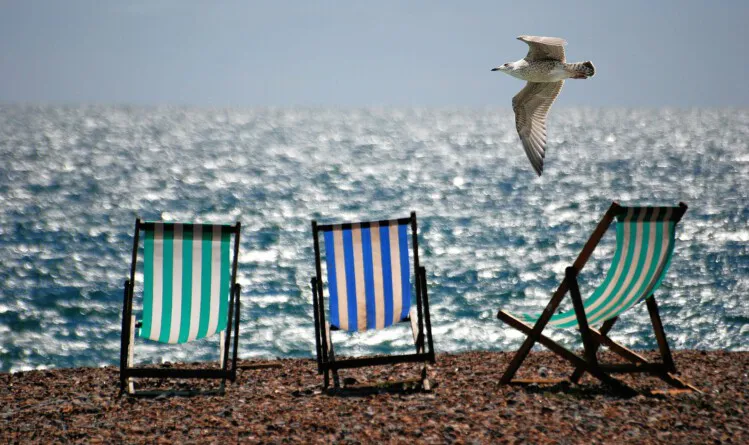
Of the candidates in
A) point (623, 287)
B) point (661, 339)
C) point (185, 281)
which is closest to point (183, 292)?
point (185, 281)

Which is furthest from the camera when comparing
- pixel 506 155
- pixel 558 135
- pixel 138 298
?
pixel 558 135

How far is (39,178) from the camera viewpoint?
40.4 meters

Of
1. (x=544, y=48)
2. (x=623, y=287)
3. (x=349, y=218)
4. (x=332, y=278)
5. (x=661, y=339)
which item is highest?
(x=544, y=48)

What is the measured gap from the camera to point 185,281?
15.6 ft

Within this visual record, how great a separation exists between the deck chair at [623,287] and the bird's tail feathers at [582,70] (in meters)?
2.22

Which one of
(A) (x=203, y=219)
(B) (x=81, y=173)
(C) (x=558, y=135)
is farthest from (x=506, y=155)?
(A) (x=203, y=219)

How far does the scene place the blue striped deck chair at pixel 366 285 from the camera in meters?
4.66

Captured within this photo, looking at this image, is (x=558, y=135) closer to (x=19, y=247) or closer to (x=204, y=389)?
(x=19, y=247)

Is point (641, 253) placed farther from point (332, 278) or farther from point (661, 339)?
point (332, 278)

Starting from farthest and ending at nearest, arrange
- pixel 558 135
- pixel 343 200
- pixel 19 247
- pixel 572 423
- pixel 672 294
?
pixel 558 135, pixel 343 200, pixel 19 247, pixel 672 294, pixel 572 423

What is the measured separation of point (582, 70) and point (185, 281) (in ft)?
11.8

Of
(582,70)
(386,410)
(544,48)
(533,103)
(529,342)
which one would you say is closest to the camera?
(386,410)

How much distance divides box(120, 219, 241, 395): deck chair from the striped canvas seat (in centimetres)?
57

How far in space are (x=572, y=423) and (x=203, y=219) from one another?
2805 centimetres
